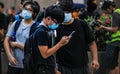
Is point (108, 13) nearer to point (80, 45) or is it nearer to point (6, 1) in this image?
point (80, 45)

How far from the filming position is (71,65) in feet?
21.3

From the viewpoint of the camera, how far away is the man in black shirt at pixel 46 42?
5551 mm

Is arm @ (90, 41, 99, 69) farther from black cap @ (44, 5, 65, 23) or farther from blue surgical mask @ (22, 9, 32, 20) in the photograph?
black cap @ (44, 5, 65, 23)

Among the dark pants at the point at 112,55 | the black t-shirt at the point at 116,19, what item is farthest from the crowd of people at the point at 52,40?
the dark pants at the point at 112,55

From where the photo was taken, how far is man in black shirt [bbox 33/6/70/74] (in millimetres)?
5551

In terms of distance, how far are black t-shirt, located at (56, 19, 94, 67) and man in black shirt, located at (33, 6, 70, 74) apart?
0.82 m

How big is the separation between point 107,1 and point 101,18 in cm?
53

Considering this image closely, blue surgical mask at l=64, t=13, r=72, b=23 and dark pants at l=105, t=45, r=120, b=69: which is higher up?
blue surgical mask at l=64, t=13, r=72, b=23

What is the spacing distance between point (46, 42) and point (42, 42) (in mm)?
58

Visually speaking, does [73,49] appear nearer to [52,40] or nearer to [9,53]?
[52,40]

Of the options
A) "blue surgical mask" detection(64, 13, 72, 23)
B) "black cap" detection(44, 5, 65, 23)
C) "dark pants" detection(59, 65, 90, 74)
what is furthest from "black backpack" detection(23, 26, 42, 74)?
"dark pants" detection(59, 65, 90, 74)

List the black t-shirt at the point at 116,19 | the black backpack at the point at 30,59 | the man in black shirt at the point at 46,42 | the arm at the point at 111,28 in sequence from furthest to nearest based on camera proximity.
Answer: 1. the arm at the point at 111,28
2. the black t-shirt at the point at 116,19
3. the black backpack at the point at 30,59
4. the man in black shirt at the point at 46,42

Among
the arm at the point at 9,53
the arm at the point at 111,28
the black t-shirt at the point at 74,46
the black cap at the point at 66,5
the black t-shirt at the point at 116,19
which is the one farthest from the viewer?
the arm at the point at 111,28

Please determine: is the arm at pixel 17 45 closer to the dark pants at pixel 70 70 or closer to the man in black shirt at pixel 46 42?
the dark pants at pixel 70 70
